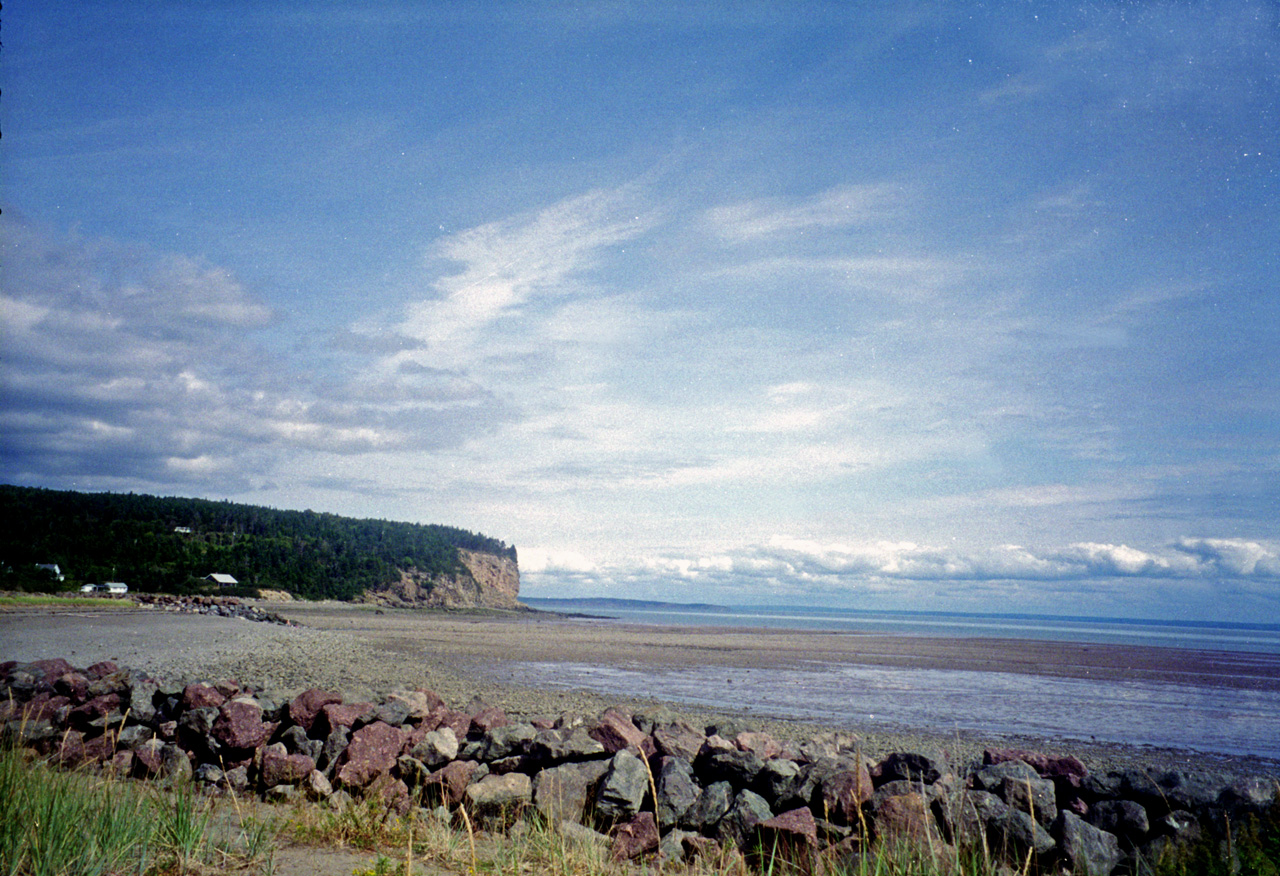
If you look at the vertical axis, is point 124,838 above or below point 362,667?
above

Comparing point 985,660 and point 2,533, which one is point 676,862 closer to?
point 985,660

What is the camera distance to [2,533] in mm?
76938

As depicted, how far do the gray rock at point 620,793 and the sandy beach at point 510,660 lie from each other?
3.19 metres

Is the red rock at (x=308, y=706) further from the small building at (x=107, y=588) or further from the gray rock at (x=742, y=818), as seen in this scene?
the small building at (x=107, y=588)

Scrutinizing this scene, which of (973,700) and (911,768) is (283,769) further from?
(973,700)

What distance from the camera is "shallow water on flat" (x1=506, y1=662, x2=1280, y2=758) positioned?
16.7 meters

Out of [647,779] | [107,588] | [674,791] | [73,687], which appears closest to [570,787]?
[647,779]

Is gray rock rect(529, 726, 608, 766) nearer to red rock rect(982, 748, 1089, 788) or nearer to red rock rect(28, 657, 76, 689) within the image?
red rock rect(982, 748, 1089, 788)

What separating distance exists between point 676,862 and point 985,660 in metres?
35.3

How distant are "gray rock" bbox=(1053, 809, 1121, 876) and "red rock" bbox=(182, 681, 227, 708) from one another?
917 centimetres

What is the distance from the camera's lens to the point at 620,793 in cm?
698

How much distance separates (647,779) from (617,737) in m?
0.85

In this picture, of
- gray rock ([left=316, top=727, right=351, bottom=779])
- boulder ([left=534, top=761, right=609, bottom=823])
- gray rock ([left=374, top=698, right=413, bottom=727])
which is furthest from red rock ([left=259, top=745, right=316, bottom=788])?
boulder ([left=534, top=761, right=609, bottom=823])

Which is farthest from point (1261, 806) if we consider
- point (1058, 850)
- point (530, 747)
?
point (530, 747)
